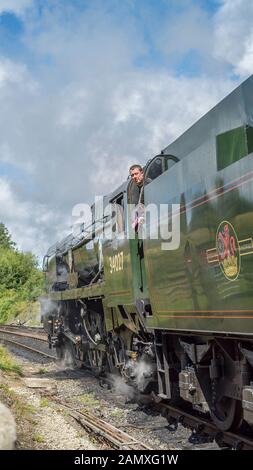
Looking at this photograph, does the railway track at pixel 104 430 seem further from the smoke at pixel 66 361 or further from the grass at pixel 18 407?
the smoke at pixel 66 361

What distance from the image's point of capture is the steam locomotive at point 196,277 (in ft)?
16.0

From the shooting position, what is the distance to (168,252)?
6.41m

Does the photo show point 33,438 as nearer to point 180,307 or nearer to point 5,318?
point 180,307

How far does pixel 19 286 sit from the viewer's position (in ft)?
167

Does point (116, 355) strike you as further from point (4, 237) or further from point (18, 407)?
point (4, 237)

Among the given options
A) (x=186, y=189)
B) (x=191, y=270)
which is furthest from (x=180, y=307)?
(x=186, y=189)

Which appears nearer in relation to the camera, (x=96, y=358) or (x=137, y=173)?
(x=137, y=173)

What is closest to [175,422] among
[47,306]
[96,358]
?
[96,358]

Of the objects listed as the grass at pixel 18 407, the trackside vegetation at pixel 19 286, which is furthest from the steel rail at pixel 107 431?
the trackside vegetation at pixel 19 286

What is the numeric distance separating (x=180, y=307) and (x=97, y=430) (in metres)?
2.05

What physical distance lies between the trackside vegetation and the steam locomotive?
33830mm

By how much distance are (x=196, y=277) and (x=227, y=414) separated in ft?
5.35

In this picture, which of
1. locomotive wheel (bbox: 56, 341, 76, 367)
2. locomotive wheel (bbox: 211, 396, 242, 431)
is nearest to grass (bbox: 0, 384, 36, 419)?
locomotive wheel (bbox: 211, 396, 242, 431)

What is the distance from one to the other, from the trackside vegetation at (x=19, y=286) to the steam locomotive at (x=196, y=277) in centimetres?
3383
